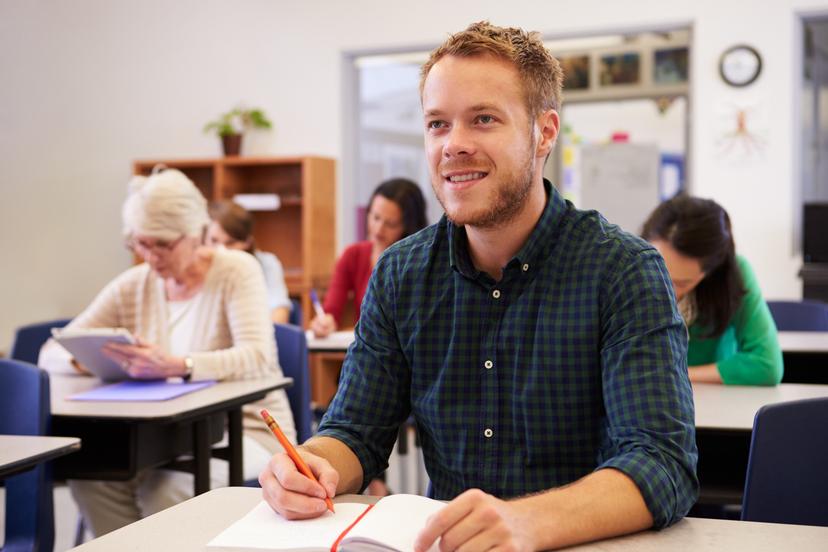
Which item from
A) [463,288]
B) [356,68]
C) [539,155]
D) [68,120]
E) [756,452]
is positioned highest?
[356,68]

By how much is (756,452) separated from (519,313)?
459 mm

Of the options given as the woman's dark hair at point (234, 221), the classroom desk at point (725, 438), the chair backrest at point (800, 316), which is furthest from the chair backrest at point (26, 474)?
the chair backrest at point (800, 316)

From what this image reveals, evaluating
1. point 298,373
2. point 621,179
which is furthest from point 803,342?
point 621,179

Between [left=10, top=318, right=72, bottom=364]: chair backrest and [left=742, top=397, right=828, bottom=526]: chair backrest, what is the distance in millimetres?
2630

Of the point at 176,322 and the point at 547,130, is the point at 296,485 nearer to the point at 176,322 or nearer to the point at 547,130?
the point at 547,130

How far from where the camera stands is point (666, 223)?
2.57 meters

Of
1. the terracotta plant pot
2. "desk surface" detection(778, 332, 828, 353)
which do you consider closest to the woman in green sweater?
"desk surface" detection(778, 332, 828, 353)

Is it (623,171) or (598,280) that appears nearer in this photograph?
(598,280)

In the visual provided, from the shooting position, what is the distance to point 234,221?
454 centimetres

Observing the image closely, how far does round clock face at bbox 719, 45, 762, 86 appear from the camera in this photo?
Result: 538 cm

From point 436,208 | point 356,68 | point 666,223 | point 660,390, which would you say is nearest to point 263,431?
point 666,223

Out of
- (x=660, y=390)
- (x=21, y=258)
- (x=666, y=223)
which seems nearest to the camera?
(x=660, y=390)

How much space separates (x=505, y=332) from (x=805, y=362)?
2052 millimetres

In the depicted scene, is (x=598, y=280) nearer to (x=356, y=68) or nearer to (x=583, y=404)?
(x=583, y=404)
